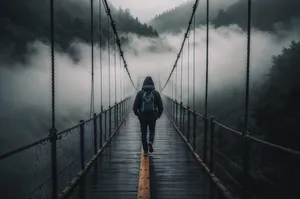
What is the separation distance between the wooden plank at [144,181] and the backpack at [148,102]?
0.89 metres

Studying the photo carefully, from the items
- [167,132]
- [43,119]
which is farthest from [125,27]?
[167,132]

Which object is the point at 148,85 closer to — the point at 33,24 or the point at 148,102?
Result: the point at 148,102

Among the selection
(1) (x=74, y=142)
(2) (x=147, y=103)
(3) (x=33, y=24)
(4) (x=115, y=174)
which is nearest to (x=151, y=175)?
A: (4) (x=115, y=174)

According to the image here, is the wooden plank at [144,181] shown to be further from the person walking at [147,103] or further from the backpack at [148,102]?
the backpack at [148,102]

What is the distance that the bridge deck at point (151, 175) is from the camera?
473cm

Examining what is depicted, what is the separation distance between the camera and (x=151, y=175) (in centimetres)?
571

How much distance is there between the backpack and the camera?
268 inches

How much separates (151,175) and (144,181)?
432mm

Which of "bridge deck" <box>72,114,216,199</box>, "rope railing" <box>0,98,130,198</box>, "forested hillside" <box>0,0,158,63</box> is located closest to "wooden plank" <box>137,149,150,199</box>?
"bridge deck" <box>72,114,216,199</box>

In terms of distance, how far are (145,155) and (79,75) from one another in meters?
194

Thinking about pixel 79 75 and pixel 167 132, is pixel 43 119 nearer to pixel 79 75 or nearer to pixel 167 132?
pixel 79 75

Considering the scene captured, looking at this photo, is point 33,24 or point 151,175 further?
point 33,24

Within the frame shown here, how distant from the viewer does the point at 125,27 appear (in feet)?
438

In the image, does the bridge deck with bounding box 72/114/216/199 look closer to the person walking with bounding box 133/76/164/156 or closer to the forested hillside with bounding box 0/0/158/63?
the person walking with bounding box 133/76/164/156
